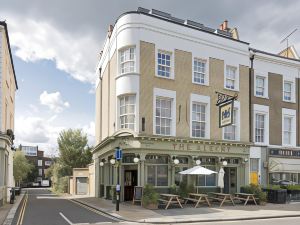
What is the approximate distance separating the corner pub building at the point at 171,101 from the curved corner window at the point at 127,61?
6 centimetres

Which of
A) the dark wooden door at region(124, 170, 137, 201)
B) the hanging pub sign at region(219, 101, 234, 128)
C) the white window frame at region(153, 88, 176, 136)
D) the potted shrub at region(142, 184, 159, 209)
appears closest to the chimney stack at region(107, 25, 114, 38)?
the white window frame at region(153, 88, 176, 136)

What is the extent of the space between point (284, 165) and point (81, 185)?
69.2 ft

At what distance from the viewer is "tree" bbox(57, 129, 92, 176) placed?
5375cm

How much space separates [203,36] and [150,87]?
215 inches

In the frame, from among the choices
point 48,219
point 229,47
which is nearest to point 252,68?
point 229,47

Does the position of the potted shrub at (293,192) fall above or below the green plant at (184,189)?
below

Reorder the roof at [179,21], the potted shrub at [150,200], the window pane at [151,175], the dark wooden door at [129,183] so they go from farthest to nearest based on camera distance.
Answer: the dark wooden door at [129,183], the roof at [179,21], the window pane at [151,175], the potted shrub at [150,200]

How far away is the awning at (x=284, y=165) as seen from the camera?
2744 centimetres

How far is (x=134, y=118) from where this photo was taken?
22703mm

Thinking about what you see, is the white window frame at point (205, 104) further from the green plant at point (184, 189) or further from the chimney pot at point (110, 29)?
the chimney pot at point (110, 29)

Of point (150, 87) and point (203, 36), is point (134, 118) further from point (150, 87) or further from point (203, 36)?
point (203, 36)

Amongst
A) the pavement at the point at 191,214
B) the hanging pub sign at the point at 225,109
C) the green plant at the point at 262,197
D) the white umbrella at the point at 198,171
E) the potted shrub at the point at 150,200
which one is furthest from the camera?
the green plant at the point at 262,197

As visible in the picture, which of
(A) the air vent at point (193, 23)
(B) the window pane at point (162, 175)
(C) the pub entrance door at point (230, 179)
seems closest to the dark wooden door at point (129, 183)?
(B) the window pane at point (162, 175)

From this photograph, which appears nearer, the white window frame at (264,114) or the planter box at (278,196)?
the planter box at (278,196)
